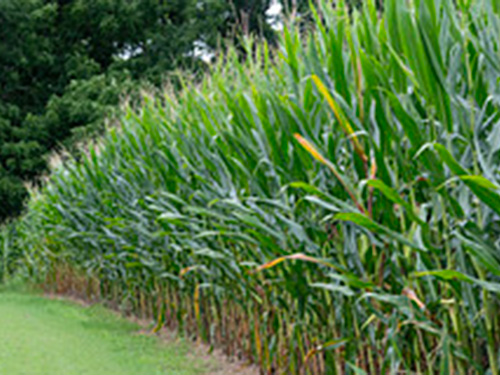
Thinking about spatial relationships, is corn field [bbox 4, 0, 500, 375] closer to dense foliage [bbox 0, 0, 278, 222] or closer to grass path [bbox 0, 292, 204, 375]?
grass path [bbox 0, 292, 204, 375]

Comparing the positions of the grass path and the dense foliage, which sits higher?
the dense foliage

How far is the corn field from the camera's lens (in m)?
2.00

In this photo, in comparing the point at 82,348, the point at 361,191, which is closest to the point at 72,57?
the point at 82,348

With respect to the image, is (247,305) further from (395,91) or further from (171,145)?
(395,91)

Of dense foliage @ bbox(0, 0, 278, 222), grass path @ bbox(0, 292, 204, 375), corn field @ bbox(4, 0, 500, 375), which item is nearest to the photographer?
corn field @ bbox(4, 0, 500, 375)

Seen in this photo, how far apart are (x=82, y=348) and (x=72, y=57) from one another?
1523cm

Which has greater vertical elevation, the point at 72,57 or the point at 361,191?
the point at 72,57

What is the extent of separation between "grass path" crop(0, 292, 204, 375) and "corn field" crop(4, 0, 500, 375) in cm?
45

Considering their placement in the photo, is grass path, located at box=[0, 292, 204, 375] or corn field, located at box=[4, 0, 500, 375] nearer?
corn field, located at box=[4, 0, 500, 375]

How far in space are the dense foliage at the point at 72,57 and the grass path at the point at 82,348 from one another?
1029cm

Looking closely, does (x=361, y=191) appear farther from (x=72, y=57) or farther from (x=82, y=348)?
(x=72, y=57)

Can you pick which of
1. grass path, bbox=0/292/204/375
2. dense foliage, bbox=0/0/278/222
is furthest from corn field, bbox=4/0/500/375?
dense foliage, bbox=0/0/278/222

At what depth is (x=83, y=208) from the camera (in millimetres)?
7570

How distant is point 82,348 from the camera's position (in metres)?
5.34
